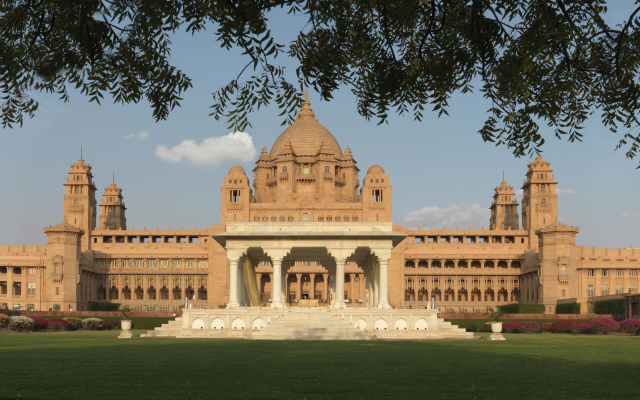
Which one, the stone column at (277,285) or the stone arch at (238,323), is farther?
the stone column at (277,285)

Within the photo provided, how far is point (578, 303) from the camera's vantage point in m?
84.4

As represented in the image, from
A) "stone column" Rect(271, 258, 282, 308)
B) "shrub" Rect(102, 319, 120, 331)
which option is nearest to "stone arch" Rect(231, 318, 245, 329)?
"stone column" Rect(271, 258, 282, 308)

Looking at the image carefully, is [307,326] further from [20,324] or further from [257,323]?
[20,324]

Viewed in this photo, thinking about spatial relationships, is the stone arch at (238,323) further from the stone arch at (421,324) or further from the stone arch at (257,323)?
the stone arch at (421,324)

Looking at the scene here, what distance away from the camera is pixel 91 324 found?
5644cm

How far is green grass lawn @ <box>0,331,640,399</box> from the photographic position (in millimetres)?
16375

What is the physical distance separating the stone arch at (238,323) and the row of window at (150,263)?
66682 mm

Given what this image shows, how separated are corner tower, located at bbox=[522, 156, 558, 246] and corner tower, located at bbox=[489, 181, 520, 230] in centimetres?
1936

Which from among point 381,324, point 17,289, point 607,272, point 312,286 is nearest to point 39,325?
point 381,324

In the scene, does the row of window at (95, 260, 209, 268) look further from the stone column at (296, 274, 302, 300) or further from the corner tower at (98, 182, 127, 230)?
the corner tower at (98, 182, 127, 230)

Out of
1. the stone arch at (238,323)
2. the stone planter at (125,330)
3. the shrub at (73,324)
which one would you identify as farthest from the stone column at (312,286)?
the stone planter at (125,330)

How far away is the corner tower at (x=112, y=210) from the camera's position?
441 feet

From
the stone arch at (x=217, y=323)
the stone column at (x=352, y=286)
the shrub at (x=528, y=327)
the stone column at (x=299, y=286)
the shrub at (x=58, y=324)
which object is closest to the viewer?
the stone arch at (x=217, y=323)

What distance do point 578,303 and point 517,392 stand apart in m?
72.5
